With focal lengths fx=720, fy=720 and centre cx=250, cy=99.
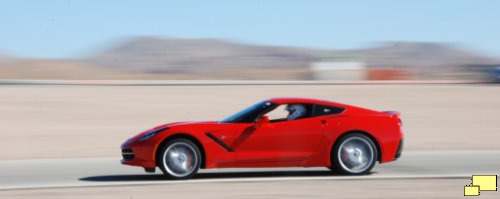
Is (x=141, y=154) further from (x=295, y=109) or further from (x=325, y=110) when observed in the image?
(x=325, y=110)

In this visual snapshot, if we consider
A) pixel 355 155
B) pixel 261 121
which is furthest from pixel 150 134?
pixel 355 155

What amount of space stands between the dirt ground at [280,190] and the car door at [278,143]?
0.49 metres

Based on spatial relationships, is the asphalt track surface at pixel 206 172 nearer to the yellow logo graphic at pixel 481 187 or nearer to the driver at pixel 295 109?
the driver at pixel 295 109

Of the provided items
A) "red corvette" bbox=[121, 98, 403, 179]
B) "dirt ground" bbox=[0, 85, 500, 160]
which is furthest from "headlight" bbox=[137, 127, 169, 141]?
"dirt ground" bbox=[0, 85, 500, 160]

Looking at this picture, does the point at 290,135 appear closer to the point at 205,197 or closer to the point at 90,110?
the point at 205,197

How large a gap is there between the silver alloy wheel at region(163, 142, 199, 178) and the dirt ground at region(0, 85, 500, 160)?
194 inches

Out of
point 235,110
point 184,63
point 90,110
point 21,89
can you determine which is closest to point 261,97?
point 235,110

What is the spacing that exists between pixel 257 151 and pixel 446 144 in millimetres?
7483

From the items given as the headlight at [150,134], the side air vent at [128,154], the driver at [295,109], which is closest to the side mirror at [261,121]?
the driver at [295,109]

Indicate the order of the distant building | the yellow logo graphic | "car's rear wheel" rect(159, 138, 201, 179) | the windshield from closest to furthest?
the yellow logo graphic < "car's rear wheel" rect(159, 138, 201, 179) < the windshield < the distant building

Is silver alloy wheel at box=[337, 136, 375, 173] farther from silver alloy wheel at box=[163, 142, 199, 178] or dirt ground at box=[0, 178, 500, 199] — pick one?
silver alloy wheel at box=[163, 142, 199, 178]

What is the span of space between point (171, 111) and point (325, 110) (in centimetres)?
1408

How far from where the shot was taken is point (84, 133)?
679 inches

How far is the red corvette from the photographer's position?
8773 millimetres
